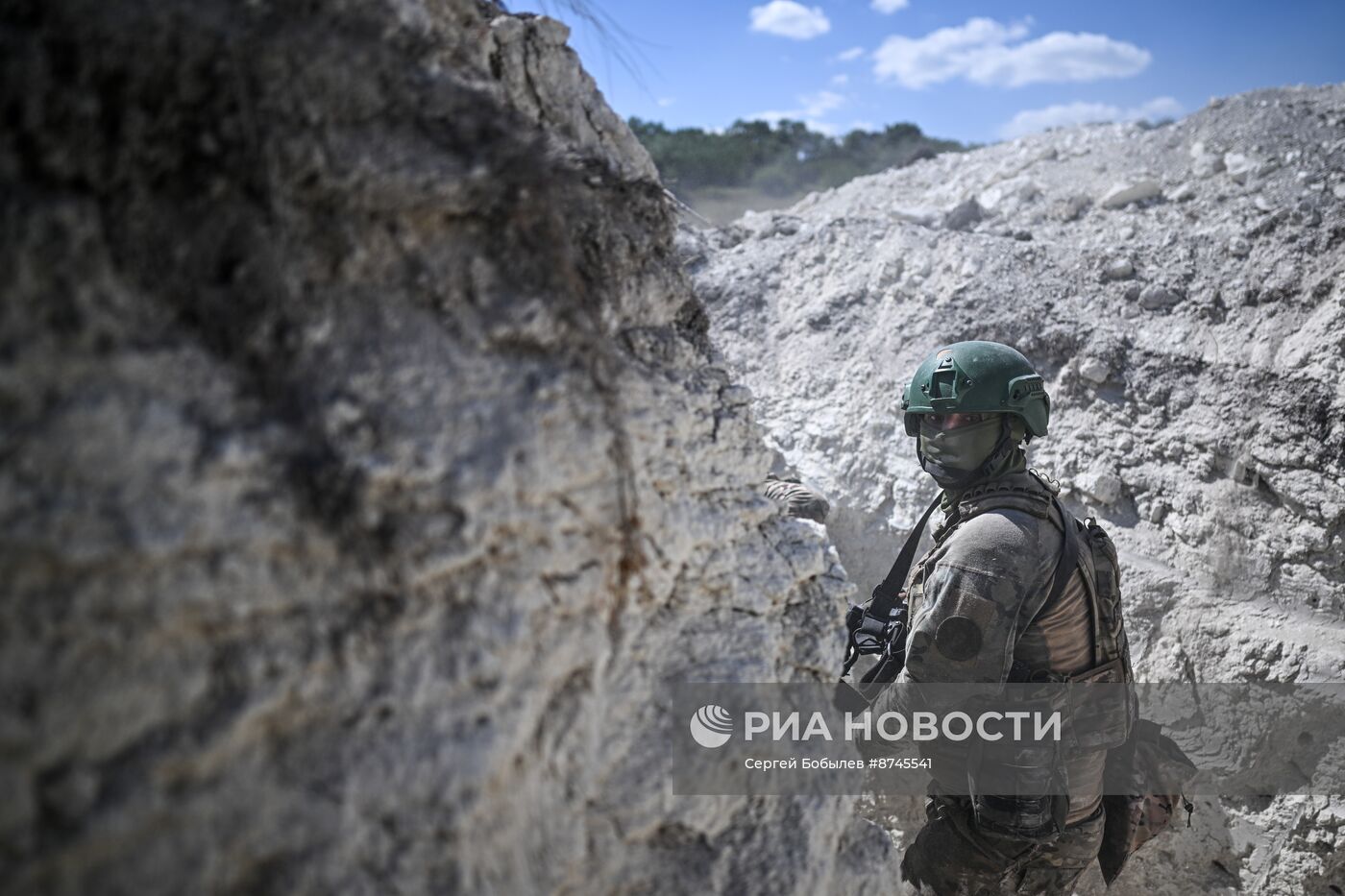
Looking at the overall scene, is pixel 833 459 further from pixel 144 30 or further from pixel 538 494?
pixel 144 30

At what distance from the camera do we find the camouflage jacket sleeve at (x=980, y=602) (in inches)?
95.7

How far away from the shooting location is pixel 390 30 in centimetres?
127

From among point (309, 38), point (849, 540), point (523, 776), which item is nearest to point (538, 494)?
point (523, 776)

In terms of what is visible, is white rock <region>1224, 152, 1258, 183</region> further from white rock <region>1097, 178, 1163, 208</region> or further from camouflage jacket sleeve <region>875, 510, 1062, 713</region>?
camouflage jacket sleeve <region>875, 510, 1062, 713</region>

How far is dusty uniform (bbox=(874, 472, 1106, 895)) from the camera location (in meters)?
2.44

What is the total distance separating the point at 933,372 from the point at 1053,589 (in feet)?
2.74

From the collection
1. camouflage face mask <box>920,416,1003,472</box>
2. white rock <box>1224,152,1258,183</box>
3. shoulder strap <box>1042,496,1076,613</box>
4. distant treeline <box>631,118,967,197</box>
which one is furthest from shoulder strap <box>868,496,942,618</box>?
distant treeline <box>631,118,967,197</box>

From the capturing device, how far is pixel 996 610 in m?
2.43

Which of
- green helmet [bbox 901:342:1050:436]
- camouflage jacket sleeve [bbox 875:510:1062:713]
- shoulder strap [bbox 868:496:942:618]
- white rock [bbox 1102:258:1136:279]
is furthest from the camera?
white rock [bbox 1102:258:1136:279]

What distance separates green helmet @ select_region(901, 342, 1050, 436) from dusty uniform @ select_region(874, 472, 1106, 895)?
0.24 m

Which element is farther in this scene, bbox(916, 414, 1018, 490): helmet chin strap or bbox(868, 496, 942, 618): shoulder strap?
bbox(868, 496, 942, 618): shoulder strap

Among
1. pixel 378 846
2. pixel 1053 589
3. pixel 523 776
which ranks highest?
pixel 1053 589

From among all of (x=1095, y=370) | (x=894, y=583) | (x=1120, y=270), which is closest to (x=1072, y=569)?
(x=894, y=583)

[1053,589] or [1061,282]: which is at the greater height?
[1061,282]
